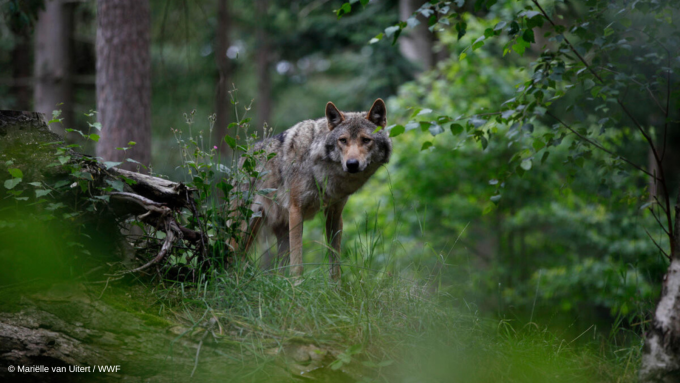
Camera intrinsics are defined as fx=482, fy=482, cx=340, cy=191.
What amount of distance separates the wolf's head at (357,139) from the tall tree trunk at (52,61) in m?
10.4

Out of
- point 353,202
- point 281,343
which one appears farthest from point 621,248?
point 281,343

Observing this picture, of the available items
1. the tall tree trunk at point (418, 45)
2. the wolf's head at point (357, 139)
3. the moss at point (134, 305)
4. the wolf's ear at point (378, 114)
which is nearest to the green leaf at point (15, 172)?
the moss at point (134, 305)

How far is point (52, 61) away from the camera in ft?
40.6

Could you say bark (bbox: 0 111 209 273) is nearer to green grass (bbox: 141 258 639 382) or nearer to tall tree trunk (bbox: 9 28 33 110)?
green grass (bbox: 141 258 639 382)

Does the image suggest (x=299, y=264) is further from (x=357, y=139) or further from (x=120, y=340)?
(x=357, y=139)

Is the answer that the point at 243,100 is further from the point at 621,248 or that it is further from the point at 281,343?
the point at 281,343

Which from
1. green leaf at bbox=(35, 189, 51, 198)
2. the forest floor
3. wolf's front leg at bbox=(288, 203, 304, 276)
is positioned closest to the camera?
the forest floor

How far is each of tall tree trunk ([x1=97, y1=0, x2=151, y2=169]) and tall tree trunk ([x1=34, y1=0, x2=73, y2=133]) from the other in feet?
24.3

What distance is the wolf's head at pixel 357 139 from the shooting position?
171 inches

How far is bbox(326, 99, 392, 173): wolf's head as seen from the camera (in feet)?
14.3

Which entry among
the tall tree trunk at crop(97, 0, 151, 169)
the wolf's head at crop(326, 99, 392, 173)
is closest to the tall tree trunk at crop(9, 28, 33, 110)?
the tall tree trunk at crop(97, 0, 151, 169)

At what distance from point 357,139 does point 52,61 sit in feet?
37.0

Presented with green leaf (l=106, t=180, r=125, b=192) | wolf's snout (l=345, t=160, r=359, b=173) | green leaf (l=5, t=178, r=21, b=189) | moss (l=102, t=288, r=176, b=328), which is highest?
green leaf (l=5, t=178, r=21, b=189)

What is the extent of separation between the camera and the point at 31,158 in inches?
117
